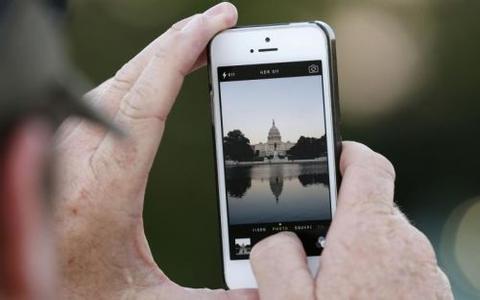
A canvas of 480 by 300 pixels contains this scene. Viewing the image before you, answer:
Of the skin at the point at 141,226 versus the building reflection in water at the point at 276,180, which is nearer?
the skin at the point at 141,226

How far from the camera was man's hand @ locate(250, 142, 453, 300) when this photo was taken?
65cm

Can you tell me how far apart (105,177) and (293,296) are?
19 cm

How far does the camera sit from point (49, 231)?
14cm

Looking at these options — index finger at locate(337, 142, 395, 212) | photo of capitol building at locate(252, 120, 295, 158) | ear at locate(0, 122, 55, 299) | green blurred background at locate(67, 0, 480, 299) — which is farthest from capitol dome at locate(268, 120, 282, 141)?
green blurred background at locate(67, 0, 480, 299)

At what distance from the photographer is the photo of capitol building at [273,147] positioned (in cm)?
88

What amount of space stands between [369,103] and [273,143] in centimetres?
373

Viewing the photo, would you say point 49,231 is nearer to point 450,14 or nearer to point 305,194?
point 305,194

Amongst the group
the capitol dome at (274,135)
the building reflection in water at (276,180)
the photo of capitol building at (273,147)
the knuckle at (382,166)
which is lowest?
the building reflection in water at (276,180)

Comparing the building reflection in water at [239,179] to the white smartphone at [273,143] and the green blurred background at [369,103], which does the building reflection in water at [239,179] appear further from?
the green blurred background at [369,103]

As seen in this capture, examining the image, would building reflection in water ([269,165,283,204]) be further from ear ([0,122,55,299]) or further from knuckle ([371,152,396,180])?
ear ([0,122,55,299])

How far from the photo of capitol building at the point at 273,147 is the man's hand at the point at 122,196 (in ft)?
0.45

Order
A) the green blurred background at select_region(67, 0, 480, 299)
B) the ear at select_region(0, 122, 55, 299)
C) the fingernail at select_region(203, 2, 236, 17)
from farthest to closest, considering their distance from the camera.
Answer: the green blurred background at select_region(67, 0, 480, 299) → the fingernail at select_region(203, 2, 236, 17) → the ear at select_region(0, 122, 55, 299)

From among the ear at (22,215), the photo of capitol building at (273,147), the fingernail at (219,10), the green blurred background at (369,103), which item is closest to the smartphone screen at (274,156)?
the photo of capitol building at (273,147)

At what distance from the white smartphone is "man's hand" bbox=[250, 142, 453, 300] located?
0.42 feet
